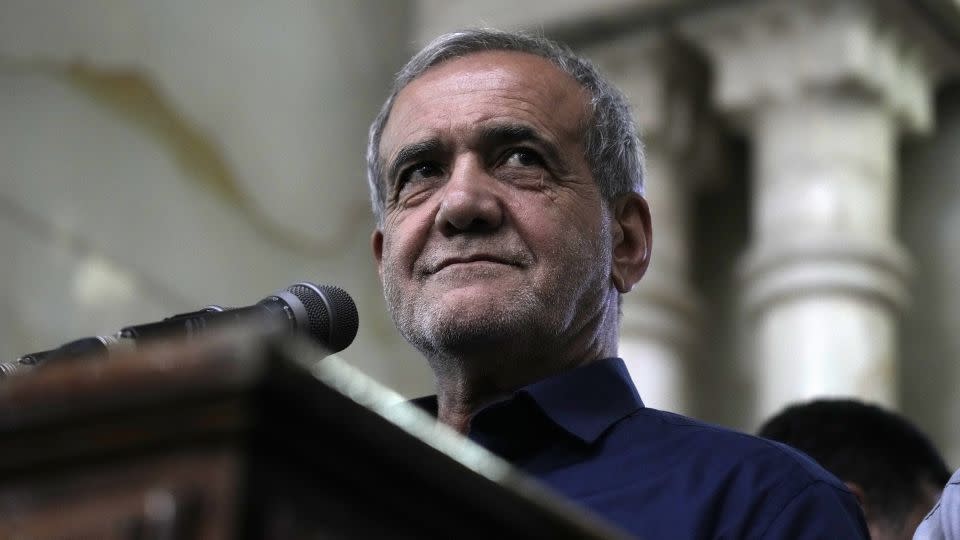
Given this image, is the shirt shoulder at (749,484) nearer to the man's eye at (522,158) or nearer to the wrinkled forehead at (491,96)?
the man's eye at (522,158)

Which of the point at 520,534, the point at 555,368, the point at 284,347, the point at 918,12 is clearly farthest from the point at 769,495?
the point at 918,12

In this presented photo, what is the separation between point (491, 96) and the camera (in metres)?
2.62

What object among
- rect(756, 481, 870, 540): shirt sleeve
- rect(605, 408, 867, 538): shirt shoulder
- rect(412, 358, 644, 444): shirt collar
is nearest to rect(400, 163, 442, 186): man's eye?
rect(412, 358, 644, 444): shirt collar

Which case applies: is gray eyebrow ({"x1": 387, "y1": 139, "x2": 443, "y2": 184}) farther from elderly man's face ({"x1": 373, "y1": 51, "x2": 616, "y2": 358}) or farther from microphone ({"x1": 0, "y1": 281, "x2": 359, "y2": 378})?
microphone ({"x1": 0, "y1": 281, "x2": 359, "y2": 378})

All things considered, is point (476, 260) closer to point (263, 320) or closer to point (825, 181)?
point (263, 320)

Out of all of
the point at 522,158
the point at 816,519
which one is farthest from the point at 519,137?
the point at 816,519

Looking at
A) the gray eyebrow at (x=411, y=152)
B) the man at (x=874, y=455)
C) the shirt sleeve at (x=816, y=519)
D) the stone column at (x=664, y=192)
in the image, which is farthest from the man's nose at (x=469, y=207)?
the stone column at (x=664, y=192)

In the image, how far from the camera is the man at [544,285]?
6.75 feet

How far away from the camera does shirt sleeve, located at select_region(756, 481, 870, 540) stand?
1.98m

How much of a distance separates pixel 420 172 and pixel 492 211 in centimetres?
22

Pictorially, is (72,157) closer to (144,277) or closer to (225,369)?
(144,277)

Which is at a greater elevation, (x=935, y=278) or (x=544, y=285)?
(x=935, y=278)

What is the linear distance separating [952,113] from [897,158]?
0.73 ft

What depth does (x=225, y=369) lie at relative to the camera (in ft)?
2.85
